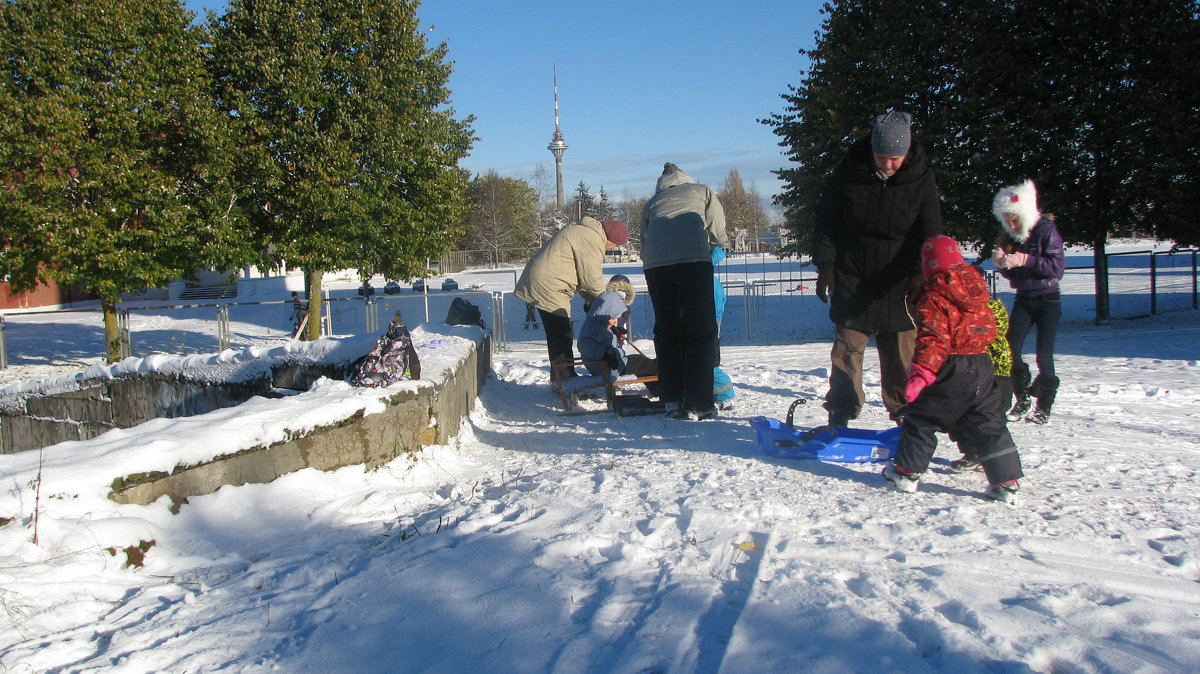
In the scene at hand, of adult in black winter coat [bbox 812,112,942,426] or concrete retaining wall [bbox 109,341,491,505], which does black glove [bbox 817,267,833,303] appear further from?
concrete retaining wall [bbox 109,341,491,505]

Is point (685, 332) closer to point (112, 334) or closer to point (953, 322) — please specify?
point (953, 322)

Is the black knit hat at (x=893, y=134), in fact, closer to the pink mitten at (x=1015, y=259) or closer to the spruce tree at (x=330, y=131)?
the pink mitten at (x=1015, y=259)

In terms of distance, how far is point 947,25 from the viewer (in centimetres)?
1476

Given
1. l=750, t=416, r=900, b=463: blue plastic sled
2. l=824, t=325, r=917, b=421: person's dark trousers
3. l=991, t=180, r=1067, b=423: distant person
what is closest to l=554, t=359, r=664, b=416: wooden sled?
l=750, t=416, r=900, b=463: blue plastic sled

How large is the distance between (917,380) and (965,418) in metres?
0.32

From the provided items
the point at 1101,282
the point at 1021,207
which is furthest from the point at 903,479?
the point at 1101,282

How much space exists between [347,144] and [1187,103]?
15979 millimetres

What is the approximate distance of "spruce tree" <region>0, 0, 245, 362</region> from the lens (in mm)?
12422

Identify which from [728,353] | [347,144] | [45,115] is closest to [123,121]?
[45,115]

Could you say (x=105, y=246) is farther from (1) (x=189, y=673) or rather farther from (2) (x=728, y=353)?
(1) (x=189, y=673)

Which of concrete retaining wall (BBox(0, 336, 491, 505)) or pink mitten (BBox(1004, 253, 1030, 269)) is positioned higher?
pink mitten (BBox(1004, 253, 1030, 269))

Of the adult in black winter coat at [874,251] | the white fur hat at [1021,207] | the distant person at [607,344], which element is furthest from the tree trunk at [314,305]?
the white fur hat at [1021,207]

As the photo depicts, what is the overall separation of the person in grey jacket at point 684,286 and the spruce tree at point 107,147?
11.5 metres

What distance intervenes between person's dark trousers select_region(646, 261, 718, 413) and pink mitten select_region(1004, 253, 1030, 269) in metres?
2.06
